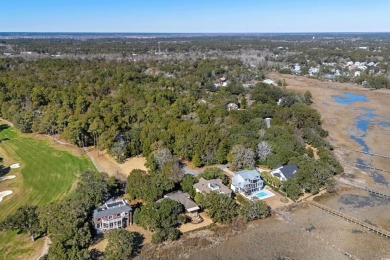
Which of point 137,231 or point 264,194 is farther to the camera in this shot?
point 264,194

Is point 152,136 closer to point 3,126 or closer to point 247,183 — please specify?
point 247,183

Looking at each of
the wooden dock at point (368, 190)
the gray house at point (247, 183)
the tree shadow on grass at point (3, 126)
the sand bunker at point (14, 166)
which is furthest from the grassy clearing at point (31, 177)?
the wooden dock at point (368, 190)

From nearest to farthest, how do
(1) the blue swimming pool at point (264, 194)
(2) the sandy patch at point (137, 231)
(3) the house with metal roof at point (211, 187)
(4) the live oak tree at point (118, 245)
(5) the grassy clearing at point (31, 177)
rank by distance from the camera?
(4) the live oak tree at point (118, 245), (2) the sandy patch at point (137, 231), (5) the grassy clearing at point (31, 177), (3) the house with metal roof at point (211, 187), (1) the blue swimming pool at point (264, 194)

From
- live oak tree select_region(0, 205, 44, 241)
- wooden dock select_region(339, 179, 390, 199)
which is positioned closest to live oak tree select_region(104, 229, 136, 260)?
live oak tree select_region(0, 205, 44, 241)

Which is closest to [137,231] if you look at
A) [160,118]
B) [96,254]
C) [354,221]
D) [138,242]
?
[138,242]

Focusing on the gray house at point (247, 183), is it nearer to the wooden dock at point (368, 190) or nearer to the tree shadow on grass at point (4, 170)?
the wooden dock at point (368, 190)

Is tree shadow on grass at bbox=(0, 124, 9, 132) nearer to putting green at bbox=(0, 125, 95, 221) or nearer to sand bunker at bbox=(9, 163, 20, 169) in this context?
putting green at bbox=(0, 125, 95, 221)
